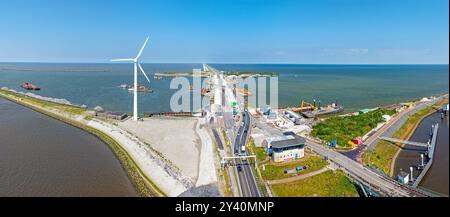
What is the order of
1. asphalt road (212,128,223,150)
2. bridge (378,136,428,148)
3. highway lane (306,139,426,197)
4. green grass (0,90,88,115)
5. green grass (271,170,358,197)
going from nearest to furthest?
highway lane (306,139,426,197) < green grass (271,170,358,197) < asphalt road (212,128,223,150) < bridge (378,136,428,148) < green grass (0,90,88,115)

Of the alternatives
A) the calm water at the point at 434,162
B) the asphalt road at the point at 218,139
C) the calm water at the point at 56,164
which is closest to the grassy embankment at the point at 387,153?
the calm water at the point at 434,162

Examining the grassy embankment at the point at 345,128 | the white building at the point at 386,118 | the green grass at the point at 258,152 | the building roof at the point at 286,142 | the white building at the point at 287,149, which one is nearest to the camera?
the building roof at the point at 286,142

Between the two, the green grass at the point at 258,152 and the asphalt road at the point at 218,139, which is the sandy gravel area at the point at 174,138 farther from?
the green grass at the point at 258,152

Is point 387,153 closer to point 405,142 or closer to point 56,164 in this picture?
point 405,142

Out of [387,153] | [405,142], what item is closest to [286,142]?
[387,153]

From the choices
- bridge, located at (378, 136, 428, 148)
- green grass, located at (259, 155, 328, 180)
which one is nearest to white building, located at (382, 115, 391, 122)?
bridge, located at (378, 136, 428, 148)

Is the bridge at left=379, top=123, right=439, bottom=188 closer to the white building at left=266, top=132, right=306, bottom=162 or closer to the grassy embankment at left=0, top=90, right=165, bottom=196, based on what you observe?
the white building at left=266, top=132, right=306, bottom=162
